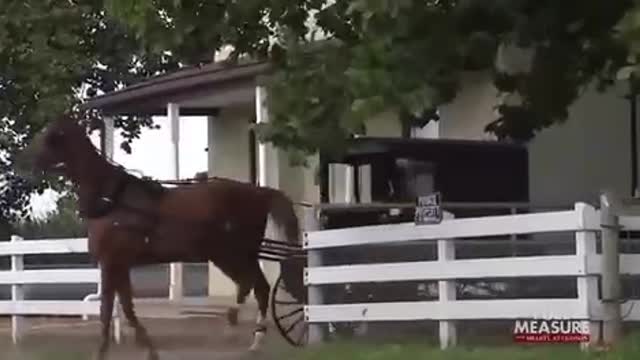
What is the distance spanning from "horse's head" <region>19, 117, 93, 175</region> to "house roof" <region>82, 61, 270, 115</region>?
7517 mm

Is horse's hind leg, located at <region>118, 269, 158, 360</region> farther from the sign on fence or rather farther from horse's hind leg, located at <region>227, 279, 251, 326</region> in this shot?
the sign on fence

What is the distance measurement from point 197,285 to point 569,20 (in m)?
19.2

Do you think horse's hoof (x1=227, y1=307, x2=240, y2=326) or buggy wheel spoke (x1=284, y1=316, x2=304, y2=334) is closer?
buggy wheel spoke (x1=284, y1=316, x2=304, y2=334)

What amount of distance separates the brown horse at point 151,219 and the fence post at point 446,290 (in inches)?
91.1

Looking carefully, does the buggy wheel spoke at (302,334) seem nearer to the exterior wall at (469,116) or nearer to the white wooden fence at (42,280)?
the white wooden fence at (42,280)

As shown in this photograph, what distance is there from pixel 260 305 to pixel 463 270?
3030 mm

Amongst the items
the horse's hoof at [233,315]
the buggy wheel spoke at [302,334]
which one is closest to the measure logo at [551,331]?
the buggy wheel spoke at [302,334]

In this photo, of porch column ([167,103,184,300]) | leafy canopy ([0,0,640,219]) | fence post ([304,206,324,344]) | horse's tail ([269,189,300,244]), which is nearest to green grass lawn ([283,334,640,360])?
fence post ([304,206,324,344])

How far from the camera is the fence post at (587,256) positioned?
11.3 m

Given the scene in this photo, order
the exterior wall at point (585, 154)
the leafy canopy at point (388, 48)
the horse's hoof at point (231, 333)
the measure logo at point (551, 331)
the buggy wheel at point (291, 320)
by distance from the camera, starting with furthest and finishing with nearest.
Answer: the exterior wall at point (585, 154) → the horse's hoof at point (231, 333) → the buggy wheel at point (291, 320) → the measure logo at point (551, 331) → the leafy canopy at point (388, 48)

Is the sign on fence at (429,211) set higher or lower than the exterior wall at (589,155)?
lower

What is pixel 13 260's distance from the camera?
18.0 m

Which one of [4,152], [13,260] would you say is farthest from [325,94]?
[4,152]

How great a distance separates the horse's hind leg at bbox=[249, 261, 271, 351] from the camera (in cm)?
1417
